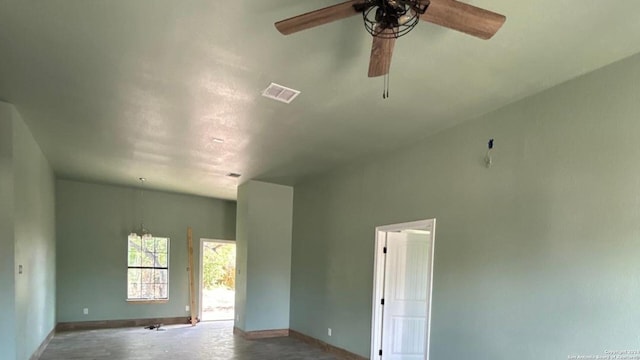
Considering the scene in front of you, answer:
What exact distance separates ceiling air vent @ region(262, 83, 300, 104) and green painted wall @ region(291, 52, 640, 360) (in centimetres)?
189

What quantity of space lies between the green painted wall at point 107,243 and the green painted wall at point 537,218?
6.02 m

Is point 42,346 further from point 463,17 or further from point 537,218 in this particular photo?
point 463,17

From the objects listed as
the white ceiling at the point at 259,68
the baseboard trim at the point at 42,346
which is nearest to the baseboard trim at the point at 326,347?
the white ceiling at the point at 259,68

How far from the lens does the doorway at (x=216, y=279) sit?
9.59 meters

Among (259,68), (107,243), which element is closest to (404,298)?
(259,68)

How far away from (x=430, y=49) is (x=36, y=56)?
2952 mm

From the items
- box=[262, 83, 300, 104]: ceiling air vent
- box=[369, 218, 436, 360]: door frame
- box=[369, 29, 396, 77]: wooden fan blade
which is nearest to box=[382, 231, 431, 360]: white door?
box=[369, 218, 436, 360]: door frame

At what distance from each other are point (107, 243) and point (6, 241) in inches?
183

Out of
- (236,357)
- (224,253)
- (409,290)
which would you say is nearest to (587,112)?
(409,290)

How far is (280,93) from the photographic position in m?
3.49

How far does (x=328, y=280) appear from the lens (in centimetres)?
646

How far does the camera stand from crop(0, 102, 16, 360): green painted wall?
13.3 ft

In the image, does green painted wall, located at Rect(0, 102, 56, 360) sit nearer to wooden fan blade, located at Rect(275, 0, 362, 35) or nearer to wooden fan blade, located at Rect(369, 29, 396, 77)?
wooden fan blade, located at Rect(275, 0, 362, 35)

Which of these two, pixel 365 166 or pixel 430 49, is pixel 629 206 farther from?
pixel 365 166
